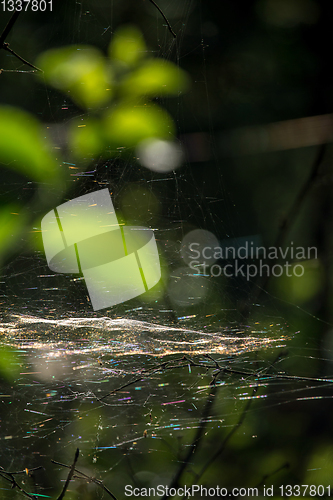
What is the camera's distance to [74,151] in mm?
646

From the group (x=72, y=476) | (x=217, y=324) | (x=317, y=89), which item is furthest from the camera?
(x=317, y=89)

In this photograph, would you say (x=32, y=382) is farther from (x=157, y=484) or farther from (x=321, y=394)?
(x=321, y=394)

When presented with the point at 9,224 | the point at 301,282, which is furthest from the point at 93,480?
the point at 301,282

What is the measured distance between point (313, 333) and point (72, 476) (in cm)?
→ 62

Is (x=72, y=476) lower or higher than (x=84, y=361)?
lower

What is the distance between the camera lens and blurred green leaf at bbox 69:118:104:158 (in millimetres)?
644

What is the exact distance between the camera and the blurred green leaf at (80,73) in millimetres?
658

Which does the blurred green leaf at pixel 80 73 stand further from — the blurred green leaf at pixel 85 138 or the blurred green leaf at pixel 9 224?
the blurred green leaf at pixel 9 224

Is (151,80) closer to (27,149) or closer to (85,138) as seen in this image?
(85,138)

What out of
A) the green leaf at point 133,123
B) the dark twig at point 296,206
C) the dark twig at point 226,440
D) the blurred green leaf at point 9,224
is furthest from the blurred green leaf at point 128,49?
the dark twig at point 226,440

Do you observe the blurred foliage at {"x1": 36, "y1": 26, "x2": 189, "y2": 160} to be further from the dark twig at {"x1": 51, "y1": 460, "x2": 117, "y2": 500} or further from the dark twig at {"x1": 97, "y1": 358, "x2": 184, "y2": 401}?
the dark twig at {"x1": 51, "y1": 460, "x2": 117, "y2": 500}

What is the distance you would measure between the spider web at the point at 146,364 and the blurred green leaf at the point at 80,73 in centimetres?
3

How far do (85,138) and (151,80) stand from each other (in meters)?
0.21

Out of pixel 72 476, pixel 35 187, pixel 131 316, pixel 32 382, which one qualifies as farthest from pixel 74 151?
pixel 72 476
